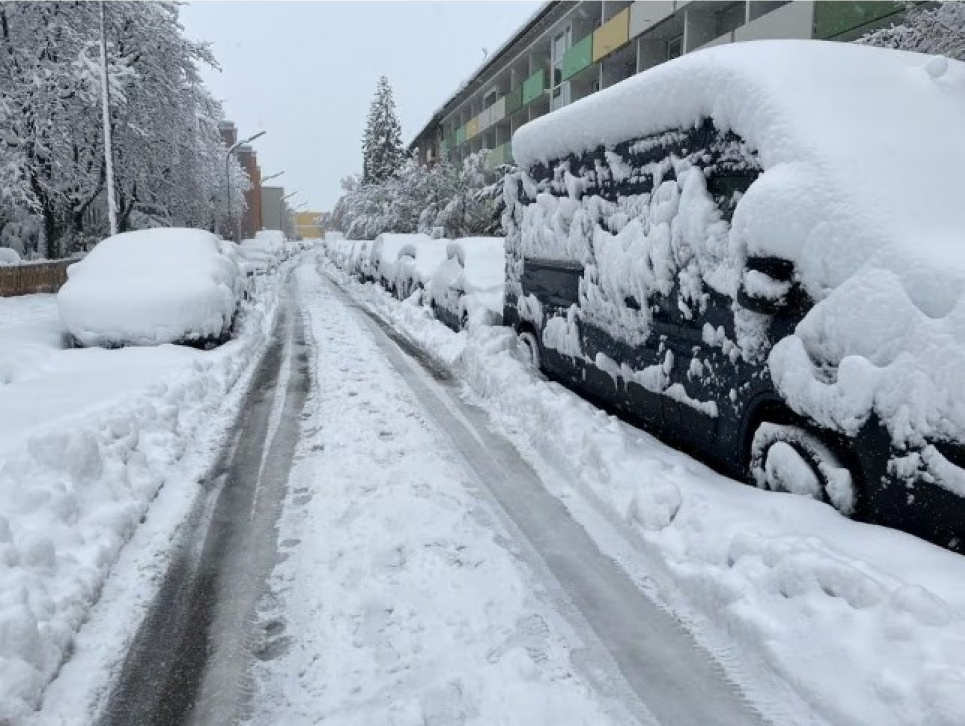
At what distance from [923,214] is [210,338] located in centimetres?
863

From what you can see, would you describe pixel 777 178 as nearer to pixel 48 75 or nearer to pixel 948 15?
pixel 948 15

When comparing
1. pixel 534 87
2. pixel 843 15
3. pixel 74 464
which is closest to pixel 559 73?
pixel 534 87

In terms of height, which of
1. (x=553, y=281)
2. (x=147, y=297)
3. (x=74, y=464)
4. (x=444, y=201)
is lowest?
(x=74, y=464)

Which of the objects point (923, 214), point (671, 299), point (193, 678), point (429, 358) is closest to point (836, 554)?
point (923, 214)

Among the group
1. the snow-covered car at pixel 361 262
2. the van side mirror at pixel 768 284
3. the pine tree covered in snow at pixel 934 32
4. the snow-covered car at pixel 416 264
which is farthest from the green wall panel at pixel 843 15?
the snow-covered car at pixel 361 262

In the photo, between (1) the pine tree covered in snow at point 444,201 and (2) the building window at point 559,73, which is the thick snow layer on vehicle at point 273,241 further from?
(2) the building window at point 559,73

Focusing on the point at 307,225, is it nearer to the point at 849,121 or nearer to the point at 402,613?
the point at 849,121

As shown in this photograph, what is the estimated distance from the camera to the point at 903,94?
4.13 metres

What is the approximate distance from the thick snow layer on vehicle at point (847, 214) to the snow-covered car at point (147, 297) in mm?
6702

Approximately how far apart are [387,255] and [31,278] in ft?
28.3

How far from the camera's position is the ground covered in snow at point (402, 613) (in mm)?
2604

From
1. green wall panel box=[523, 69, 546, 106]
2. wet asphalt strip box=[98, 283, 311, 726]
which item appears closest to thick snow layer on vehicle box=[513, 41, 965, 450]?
wet asphalt strip box=[98, 283, 311, 726]

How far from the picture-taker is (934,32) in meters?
8.17

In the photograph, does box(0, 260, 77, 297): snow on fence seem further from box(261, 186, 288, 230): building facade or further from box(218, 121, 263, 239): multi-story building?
box(261, 186, 288, 230): building facade
